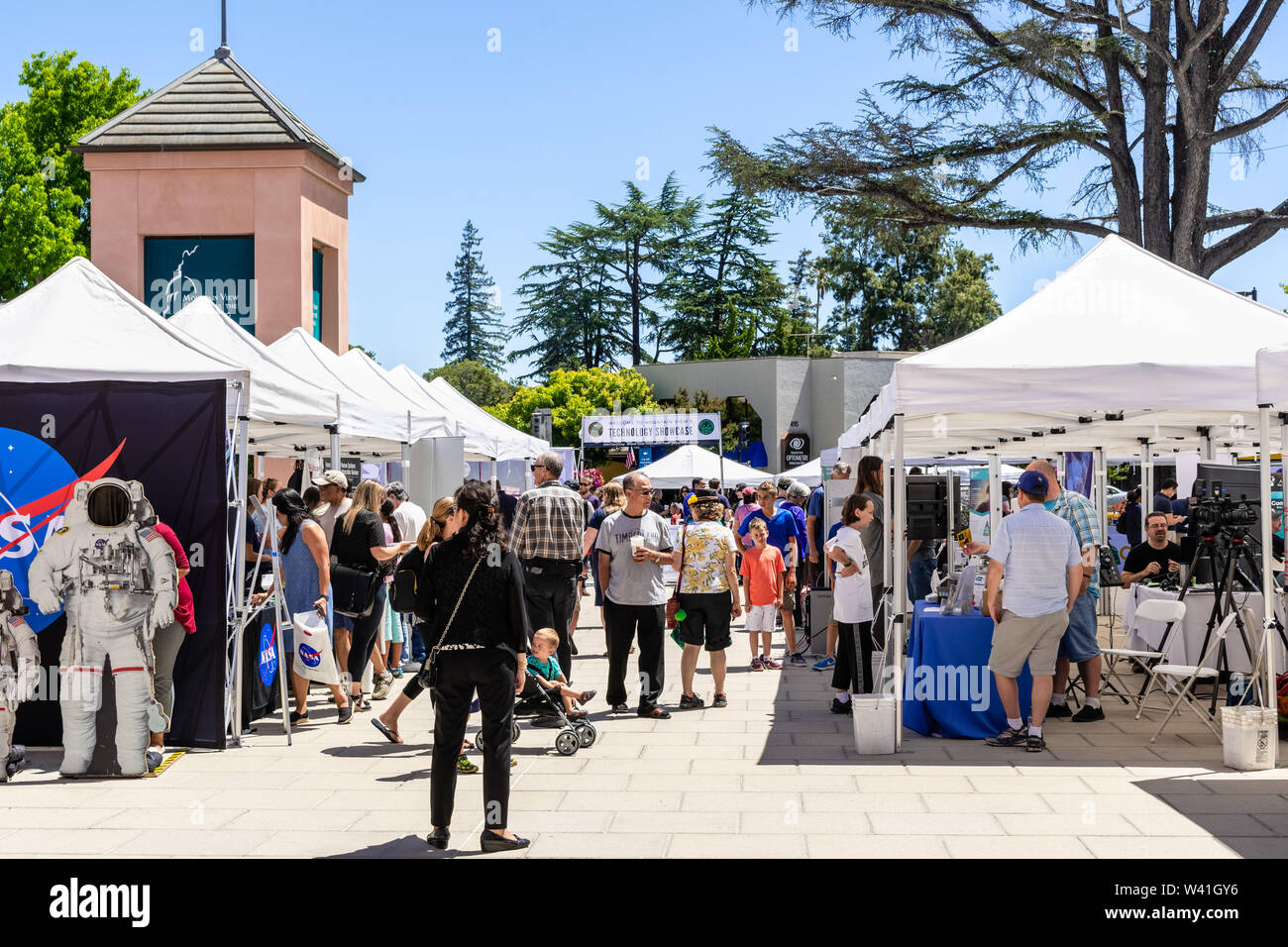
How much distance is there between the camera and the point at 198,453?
8133 mm

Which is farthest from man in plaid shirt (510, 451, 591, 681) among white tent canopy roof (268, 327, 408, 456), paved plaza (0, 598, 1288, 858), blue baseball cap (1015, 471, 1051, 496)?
blue baseball cap (1015, 471, 1051, 496)

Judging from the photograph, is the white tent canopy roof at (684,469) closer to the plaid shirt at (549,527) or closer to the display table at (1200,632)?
the display table at (1200,632)

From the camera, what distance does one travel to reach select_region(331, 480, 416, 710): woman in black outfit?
947cm

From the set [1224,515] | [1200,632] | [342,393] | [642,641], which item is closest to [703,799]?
[642,641]

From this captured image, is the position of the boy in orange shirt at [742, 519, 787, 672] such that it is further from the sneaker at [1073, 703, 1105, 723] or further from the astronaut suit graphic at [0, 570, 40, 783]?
the astronaut suit graphic at [0, 570, 40, 783]

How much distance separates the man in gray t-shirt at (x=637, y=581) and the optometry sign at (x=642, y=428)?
26.0 m

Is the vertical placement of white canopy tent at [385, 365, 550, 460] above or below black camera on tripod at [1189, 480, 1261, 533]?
above

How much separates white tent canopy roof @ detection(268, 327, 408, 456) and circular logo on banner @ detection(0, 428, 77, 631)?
3.08 m

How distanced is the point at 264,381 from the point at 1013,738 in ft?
19.5

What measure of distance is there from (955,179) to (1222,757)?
51.0ft

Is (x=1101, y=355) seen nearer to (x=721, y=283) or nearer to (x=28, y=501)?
(x=28, y=501)

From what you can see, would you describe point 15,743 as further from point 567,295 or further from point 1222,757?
point 567,295

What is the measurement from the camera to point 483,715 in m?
5.70
